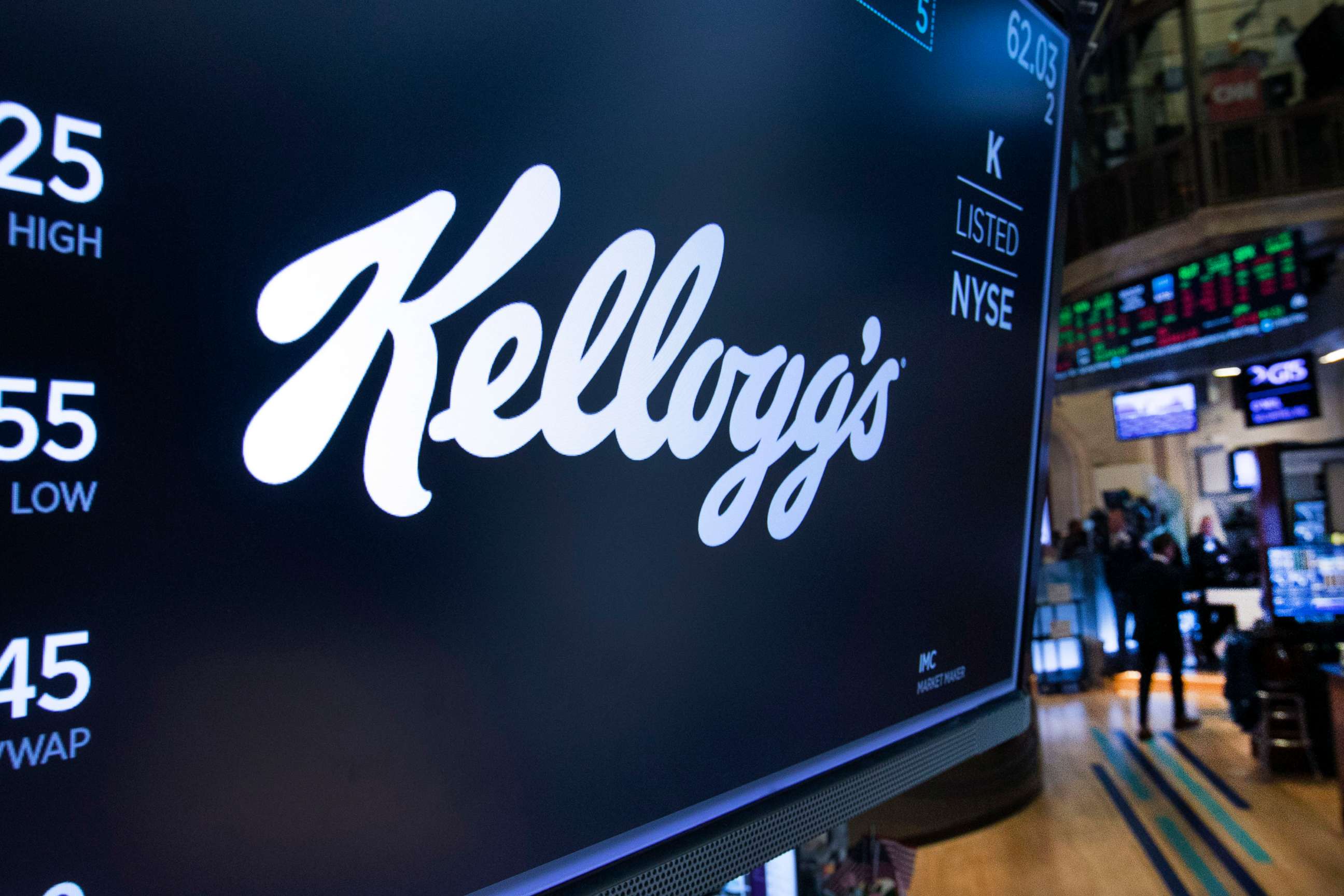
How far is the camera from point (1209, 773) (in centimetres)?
611

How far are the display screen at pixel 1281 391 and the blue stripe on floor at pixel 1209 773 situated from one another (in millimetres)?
2862

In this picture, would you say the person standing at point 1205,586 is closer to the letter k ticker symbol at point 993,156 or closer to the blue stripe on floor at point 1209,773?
the blue stripe on floor at point 1209,773

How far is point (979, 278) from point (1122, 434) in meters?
8.74

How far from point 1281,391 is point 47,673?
9.16m

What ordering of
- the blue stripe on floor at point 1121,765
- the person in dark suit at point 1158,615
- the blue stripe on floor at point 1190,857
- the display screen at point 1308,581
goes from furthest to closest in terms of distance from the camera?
the person in dark suit at point 1158,615
the display screen at point 1308,581
the blue stripe on floor at point 1121,765
the blue stripe on floor at point 1190,857

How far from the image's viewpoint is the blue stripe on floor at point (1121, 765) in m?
5.82

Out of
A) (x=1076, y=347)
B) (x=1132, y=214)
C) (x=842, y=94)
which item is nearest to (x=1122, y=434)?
(x=1076, y=347)

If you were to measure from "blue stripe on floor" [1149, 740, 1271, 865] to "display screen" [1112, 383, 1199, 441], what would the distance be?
11.0 feet

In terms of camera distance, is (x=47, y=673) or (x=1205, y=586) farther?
(x=1205, y=586)

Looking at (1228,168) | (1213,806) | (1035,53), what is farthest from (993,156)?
(1228,168)

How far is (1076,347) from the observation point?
8.69 m

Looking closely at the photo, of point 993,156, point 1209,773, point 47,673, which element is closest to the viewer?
point 47,673

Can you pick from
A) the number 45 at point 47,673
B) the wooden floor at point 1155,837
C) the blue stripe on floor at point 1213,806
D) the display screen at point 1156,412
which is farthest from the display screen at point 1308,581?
the number 45 at point 47,673

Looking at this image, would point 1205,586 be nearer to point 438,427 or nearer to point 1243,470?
point 1243,470
